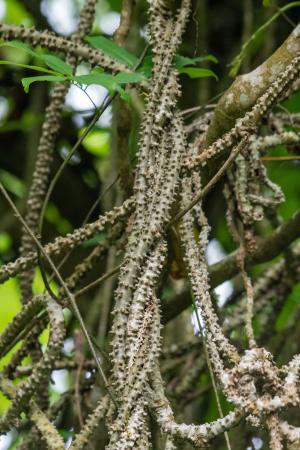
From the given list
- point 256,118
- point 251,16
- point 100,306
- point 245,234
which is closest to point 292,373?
point 256,118

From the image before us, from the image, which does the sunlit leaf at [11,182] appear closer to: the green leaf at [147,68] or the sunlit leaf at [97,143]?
the sunlit leaf at [97,143]

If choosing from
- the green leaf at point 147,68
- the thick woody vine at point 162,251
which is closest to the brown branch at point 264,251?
the thick woody vine at point 162,251

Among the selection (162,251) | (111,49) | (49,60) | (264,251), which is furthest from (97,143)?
(162,251)

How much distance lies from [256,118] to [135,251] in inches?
6.8

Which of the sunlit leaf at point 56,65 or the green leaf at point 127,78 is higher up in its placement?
the sunlit leaf at point 56,65

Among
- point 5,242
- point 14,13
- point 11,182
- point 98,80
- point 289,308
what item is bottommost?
point 98,80

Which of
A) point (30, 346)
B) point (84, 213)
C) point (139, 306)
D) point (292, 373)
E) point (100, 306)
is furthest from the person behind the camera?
point (84, 213)

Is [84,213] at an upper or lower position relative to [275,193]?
upper

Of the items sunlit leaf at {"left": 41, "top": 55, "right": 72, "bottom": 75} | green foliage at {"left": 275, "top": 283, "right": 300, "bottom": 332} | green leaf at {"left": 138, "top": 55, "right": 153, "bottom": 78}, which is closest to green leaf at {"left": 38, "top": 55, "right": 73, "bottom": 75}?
sunlit leaf at {"left": 41, "top": 55, "right": 72, "bottom": 75}

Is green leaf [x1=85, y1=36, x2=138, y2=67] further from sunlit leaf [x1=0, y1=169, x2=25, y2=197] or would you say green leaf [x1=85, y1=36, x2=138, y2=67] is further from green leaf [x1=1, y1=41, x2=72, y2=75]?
sunlit leaf [x1=0, y1=169, x2=25, y2=197]

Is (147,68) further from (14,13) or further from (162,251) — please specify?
(14,13)

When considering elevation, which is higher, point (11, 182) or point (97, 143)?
point (97, 143)

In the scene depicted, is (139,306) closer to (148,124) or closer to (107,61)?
(148,124)

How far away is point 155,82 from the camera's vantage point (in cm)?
87
